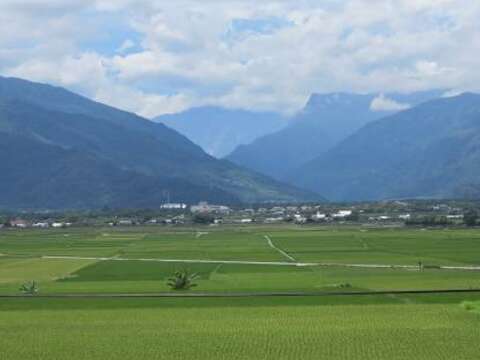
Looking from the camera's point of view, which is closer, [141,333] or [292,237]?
[141,333]

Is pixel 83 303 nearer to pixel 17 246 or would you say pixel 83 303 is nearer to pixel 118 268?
pixel 118 268

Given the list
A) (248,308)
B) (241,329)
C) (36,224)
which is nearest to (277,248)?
(248,308)

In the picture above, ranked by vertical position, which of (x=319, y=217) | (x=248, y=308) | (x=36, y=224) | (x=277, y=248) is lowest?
(x=248, y=308)

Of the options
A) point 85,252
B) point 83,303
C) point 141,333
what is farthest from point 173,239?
point 141,333

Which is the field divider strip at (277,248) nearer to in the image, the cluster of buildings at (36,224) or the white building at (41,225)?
the cluster of buildings at (36,224)

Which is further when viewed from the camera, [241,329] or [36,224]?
[36,224]

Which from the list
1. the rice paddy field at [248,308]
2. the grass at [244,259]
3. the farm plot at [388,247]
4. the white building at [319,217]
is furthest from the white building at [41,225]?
the rice paddy field at [248,308]

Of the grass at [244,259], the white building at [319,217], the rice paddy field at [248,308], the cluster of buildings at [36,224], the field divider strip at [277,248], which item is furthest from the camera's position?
the white building at [319,217]

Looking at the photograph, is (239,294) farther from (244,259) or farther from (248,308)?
(244,259)

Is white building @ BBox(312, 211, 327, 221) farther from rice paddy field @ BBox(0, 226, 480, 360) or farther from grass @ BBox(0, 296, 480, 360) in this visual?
grass @ BBox(0, 296, 480, 360)
